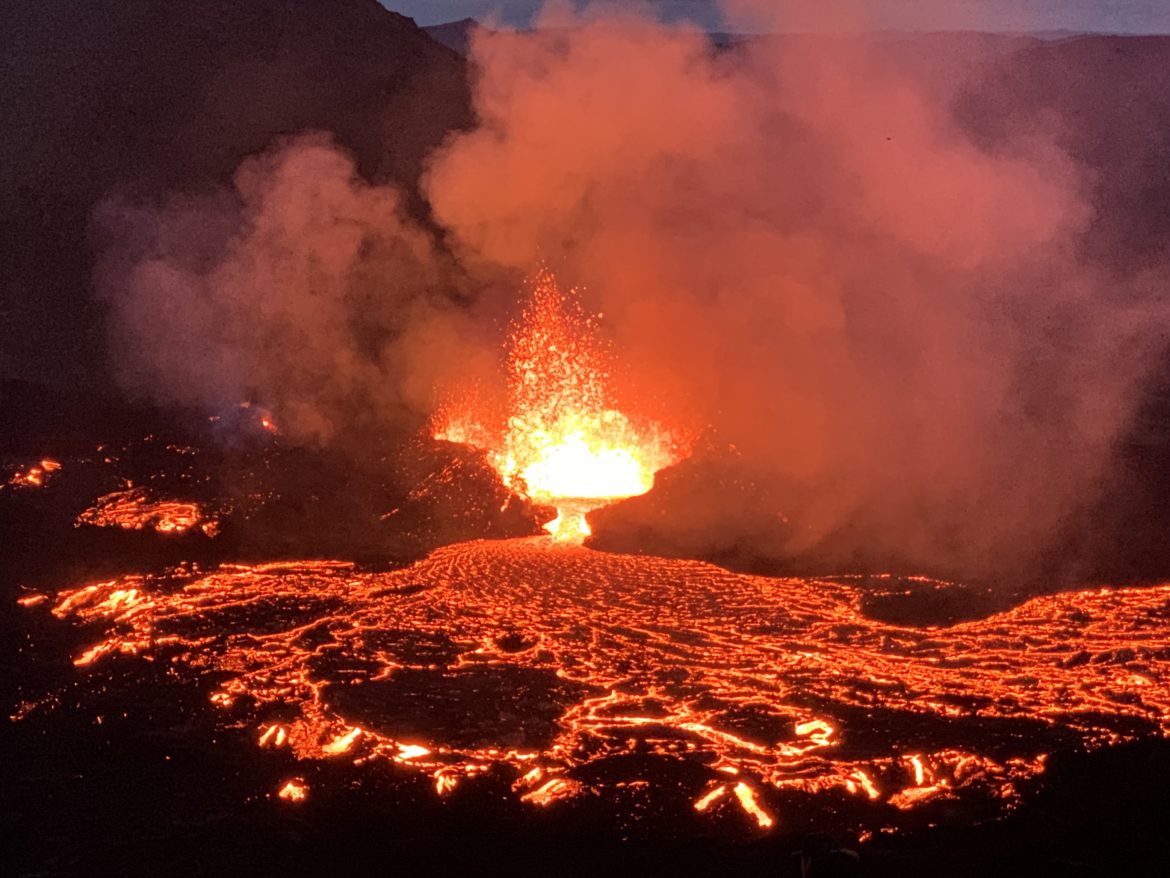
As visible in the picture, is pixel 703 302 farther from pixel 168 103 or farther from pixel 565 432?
pixel 168 103

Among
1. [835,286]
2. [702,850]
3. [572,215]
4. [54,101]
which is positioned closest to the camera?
[702,850]

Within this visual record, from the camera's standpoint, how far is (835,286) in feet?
46.6

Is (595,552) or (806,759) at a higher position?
(595,552)

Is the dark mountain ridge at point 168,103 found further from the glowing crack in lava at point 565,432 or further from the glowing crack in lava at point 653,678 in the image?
the glowing crack in lava at point 653,678

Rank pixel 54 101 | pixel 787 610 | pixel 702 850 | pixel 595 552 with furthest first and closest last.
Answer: pixel 54 101 → pixel 595 552 → pixel 787 610 → pixel 702 850

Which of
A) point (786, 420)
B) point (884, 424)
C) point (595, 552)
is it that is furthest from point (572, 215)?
point (595, 552)

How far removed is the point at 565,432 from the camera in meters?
13.5

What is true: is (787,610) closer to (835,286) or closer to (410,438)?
(410,438)

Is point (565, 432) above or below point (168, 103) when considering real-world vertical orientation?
below

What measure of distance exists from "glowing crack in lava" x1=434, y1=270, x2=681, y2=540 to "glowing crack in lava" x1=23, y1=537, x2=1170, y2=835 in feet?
9.50

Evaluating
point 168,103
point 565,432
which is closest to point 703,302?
point 565,432

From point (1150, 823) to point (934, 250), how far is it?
1065 centimetres

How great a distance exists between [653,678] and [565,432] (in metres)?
6.95

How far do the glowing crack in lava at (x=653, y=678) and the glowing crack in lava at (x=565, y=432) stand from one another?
9.50ft
